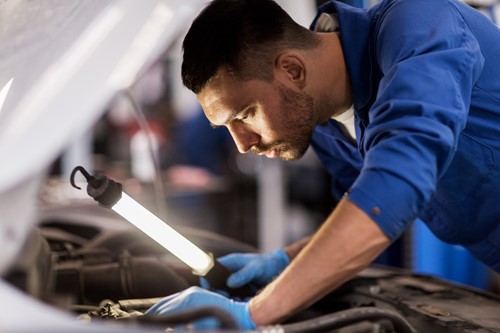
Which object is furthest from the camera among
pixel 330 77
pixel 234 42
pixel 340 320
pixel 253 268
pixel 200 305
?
pixel 253 268

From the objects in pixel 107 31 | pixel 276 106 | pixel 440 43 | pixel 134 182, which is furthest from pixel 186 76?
pixel 134 182

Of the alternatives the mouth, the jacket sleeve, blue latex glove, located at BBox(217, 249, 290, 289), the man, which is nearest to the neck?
the man

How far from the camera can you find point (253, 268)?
59.2 inches

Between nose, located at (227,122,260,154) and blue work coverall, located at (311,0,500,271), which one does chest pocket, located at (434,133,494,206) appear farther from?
nose, located at (227,122,260,154)

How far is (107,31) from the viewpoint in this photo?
5.17 feet

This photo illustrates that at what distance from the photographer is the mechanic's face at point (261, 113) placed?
4.22 feet

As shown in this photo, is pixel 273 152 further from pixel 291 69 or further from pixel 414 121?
pixel 414 121

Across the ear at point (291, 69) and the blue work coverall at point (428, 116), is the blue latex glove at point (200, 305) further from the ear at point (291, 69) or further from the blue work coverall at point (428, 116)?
the ear at point (291, 69)

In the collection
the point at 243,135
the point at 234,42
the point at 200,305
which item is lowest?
the point at 200,305

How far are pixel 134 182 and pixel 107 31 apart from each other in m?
2.43

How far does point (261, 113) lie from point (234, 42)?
0.16 m

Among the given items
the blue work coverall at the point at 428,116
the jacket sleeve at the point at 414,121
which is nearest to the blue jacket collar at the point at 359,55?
the blue work coverall at the point at 428,116

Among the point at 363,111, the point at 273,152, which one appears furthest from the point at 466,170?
the point at 273,152

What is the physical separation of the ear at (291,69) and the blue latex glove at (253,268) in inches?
18.6
